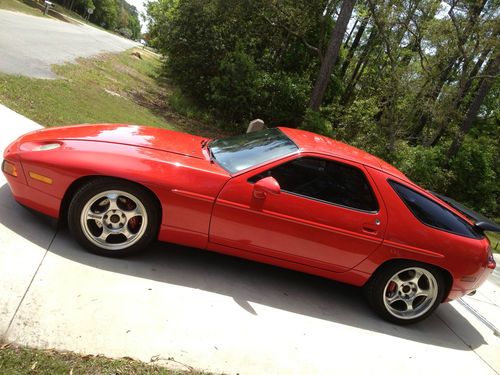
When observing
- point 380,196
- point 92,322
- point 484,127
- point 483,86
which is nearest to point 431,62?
point 483,86

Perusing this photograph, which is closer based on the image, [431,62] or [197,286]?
[197,286]

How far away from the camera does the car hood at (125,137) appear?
388 centimetres

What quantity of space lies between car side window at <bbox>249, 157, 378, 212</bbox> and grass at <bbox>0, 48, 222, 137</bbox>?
197 inches

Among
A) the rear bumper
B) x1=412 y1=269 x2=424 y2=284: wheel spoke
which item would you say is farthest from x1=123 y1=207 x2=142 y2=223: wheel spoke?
the rear bumper

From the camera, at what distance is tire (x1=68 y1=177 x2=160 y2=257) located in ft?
11.4

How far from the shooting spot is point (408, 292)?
13.7ft

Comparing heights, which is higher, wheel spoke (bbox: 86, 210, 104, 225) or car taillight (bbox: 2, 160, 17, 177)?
car taillight (bbox: 2, 160, 17, 177)

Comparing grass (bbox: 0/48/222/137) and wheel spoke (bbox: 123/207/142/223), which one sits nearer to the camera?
wheel spoke (bbox: 123/207/142/223)

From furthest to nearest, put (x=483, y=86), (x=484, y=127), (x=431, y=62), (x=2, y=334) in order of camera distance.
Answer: (x=484, y=127), (x=483, y=86), (x=431, y=62), (x=2, y=334)

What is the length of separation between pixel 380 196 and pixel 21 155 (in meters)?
3.09

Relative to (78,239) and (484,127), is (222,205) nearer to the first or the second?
(78,239)

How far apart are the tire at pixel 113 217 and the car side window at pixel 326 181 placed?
967 mm

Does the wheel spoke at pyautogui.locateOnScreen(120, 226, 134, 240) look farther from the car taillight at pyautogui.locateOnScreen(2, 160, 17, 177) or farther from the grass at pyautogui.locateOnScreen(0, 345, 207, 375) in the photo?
the grass at pyautogui.locateOnScreen(0, 345, 207, 375)

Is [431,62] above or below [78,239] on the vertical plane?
above
